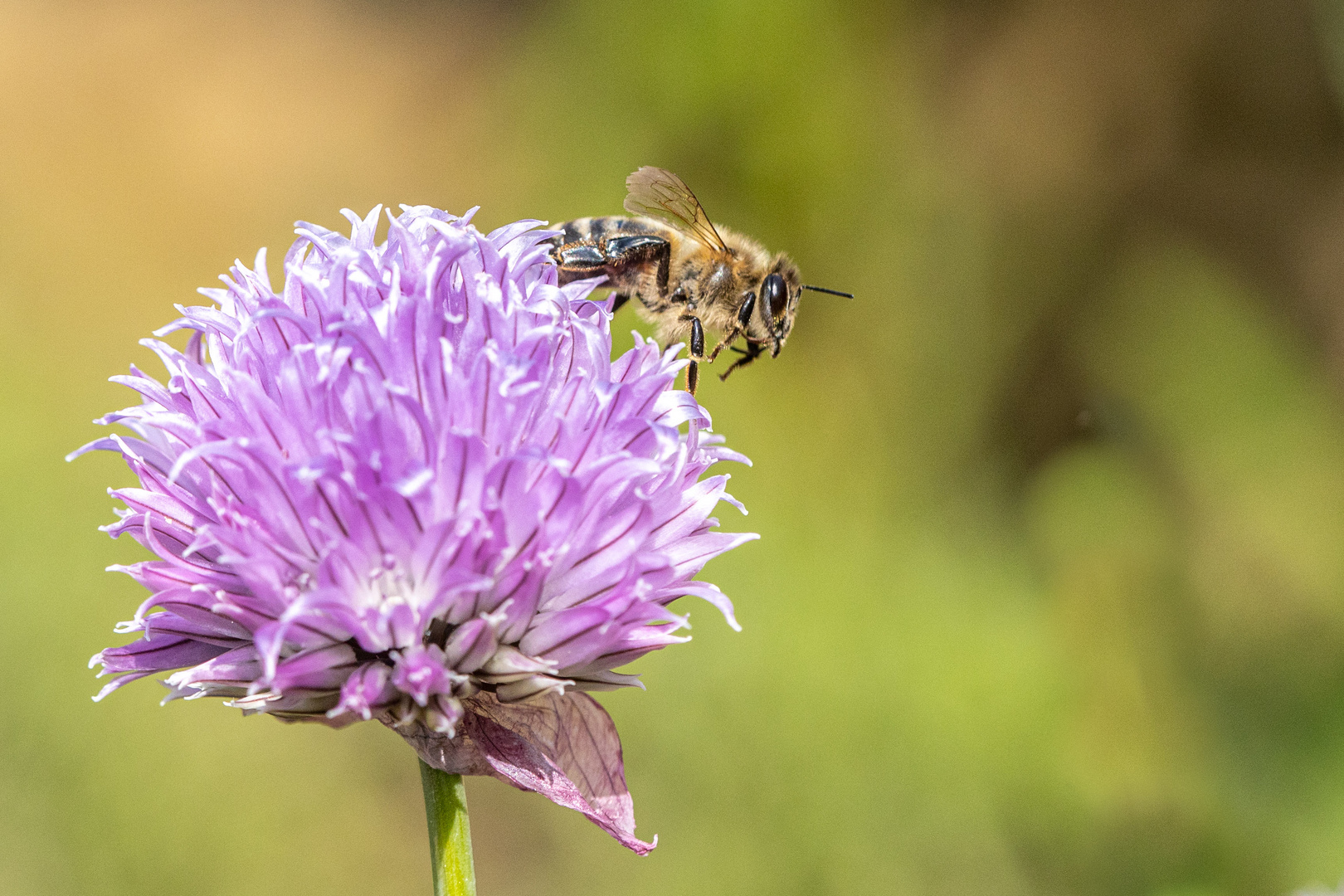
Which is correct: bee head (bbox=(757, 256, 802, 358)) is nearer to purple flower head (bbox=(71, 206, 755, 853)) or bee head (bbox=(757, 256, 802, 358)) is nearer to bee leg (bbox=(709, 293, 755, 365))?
bee leg (bbox=(709, 293, 755, 365))

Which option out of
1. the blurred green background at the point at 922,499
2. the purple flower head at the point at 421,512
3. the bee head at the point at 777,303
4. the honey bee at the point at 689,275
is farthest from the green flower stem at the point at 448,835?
the blurred green background at the point at 922,499

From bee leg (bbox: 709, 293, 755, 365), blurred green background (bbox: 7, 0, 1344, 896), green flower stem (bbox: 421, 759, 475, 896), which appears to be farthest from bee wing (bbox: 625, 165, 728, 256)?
blurred green background (bbox: 7, 0, 1344, 896)

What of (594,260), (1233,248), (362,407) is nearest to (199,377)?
(362,407)

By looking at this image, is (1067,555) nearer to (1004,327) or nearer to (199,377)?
(1004,327)

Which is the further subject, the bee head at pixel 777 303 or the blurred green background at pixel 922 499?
the blurred green background at pixel 922 499

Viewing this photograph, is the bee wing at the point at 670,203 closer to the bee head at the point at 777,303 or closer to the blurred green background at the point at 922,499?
the bee head at the point at 777,303

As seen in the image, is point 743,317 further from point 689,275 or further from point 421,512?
Result: point 421,512

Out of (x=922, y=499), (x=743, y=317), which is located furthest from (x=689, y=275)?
(x=922, y=499)
